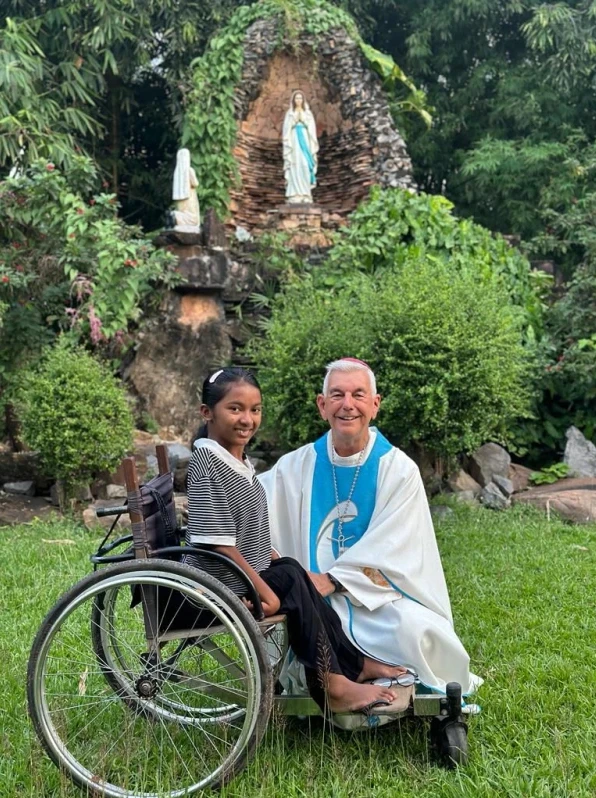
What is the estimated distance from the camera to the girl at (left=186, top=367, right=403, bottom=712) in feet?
8.16

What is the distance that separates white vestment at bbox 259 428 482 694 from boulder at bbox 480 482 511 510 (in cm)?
446

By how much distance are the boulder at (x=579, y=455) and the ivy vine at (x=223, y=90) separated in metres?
6.33

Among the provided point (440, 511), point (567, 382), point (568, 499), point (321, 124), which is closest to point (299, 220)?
point (321, 124)

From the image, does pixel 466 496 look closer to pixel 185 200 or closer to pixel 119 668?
pixel 119 668

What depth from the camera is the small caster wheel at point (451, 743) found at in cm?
254

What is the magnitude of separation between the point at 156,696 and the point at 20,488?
5.65 meters

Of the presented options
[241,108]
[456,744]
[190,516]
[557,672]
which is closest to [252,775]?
[456,744]

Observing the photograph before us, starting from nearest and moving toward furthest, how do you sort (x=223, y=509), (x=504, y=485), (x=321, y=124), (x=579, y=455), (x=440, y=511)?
(x=223, y=509)
(x=440, y=511)
(x=504, y=485)
(x=579, y=455)
(x=321, y=124)

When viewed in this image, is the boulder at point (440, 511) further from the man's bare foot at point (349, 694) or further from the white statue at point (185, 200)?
the white statue at point (185, 200)

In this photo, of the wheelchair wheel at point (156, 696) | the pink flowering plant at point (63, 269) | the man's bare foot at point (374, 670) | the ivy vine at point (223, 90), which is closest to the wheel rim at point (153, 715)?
the wheelchair wheel at point (156, 696)

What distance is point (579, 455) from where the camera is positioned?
27.5ft

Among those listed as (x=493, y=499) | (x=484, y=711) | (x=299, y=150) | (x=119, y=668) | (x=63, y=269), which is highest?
(x=299, y=150)

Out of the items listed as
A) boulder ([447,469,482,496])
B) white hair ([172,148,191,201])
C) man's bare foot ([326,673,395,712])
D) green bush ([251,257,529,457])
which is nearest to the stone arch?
white hair ([172,148,191,201])

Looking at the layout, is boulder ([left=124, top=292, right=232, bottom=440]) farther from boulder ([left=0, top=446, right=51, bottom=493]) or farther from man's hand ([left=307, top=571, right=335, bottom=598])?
man's hand ([left=307, top=571, right=335, bottom=598])
